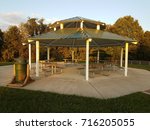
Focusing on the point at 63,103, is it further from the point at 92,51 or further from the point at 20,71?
the point at 92,51

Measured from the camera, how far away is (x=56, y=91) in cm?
1146

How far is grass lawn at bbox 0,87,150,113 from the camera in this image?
8.32 m

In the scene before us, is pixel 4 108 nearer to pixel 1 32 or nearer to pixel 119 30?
pixel 119 30

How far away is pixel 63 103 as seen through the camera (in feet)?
29.9

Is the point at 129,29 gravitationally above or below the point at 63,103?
above

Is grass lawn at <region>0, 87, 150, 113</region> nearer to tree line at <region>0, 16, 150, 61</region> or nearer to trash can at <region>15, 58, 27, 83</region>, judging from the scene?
trash can at <region>15, 58, 27, 83</region>

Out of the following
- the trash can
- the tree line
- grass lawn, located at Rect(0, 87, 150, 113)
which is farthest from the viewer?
the tree line

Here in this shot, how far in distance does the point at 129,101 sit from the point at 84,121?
12.6 ft

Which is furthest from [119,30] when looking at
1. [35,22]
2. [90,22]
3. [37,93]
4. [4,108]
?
[4,108]

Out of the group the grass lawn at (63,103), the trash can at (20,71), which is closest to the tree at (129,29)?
the trash can at (20,71)

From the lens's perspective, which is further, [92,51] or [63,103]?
[92,51]

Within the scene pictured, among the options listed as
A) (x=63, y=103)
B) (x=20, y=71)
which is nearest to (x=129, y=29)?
(x=20, y=71)

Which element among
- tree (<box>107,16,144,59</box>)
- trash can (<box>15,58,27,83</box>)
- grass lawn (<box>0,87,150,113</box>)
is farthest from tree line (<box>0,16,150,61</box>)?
grass lawn (<box>0,87,150,113</box>)

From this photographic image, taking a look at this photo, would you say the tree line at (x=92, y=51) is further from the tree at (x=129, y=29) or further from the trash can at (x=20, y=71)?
the trash can at (x=20, y=71)
